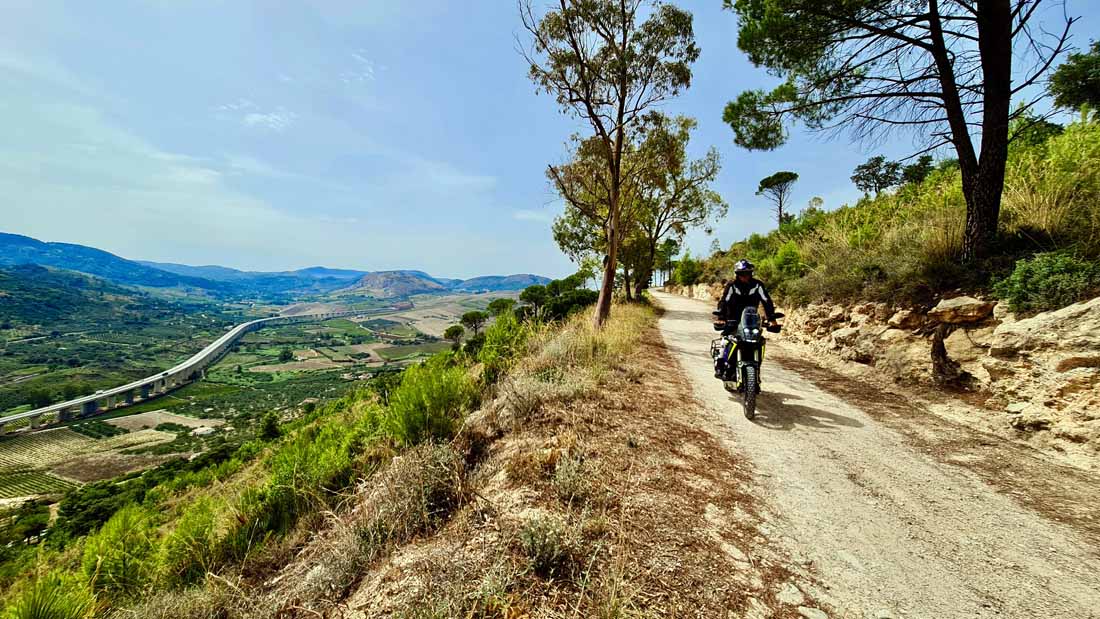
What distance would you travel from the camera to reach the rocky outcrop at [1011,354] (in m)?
4.04

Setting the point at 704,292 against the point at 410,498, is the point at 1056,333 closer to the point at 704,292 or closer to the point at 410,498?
the point at 410,498

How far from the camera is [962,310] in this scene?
19.0 feet

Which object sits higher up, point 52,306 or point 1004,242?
point 1004,242

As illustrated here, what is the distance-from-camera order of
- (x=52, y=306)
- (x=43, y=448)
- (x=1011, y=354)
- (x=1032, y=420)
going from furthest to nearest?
(x=52, y=306)
(x=43, y=448)
(x=1011, y=354)
(x=1032, y=420)

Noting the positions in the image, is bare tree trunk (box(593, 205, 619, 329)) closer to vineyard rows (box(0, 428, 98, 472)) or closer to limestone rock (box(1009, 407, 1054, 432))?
limestone rock (box(1009, 407, 1054, 432))

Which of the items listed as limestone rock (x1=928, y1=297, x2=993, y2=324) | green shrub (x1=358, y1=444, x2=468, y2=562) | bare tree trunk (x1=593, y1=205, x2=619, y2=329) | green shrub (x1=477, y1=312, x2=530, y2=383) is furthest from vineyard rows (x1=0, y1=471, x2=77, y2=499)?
limestone rock (x1=928, y1=297, x2=993, y2=324)

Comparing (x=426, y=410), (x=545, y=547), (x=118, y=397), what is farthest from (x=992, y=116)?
(x=118, y=397)

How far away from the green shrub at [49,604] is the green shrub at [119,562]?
0.52 metres

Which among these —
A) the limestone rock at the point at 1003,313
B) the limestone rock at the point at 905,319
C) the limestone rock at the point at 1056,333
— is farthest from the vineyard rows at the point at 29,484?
the limestone rock at the point at 1003,313

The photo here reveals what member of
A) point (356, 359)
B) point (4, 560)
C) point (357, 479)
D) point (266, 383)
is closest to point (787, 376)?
point (357, 479)

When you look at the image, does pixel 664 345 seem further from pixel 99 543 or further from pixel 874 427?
pixel 99 543

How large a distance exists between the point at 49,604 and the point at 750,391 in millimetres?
7118

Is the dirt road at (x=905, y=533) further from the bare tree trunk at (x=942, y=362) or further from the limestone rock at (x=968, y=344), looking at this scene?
the limestone rock at (x=968, y=344)

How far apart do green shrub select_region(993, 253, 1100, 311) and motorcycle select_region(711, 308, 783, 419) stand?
2943 mm
